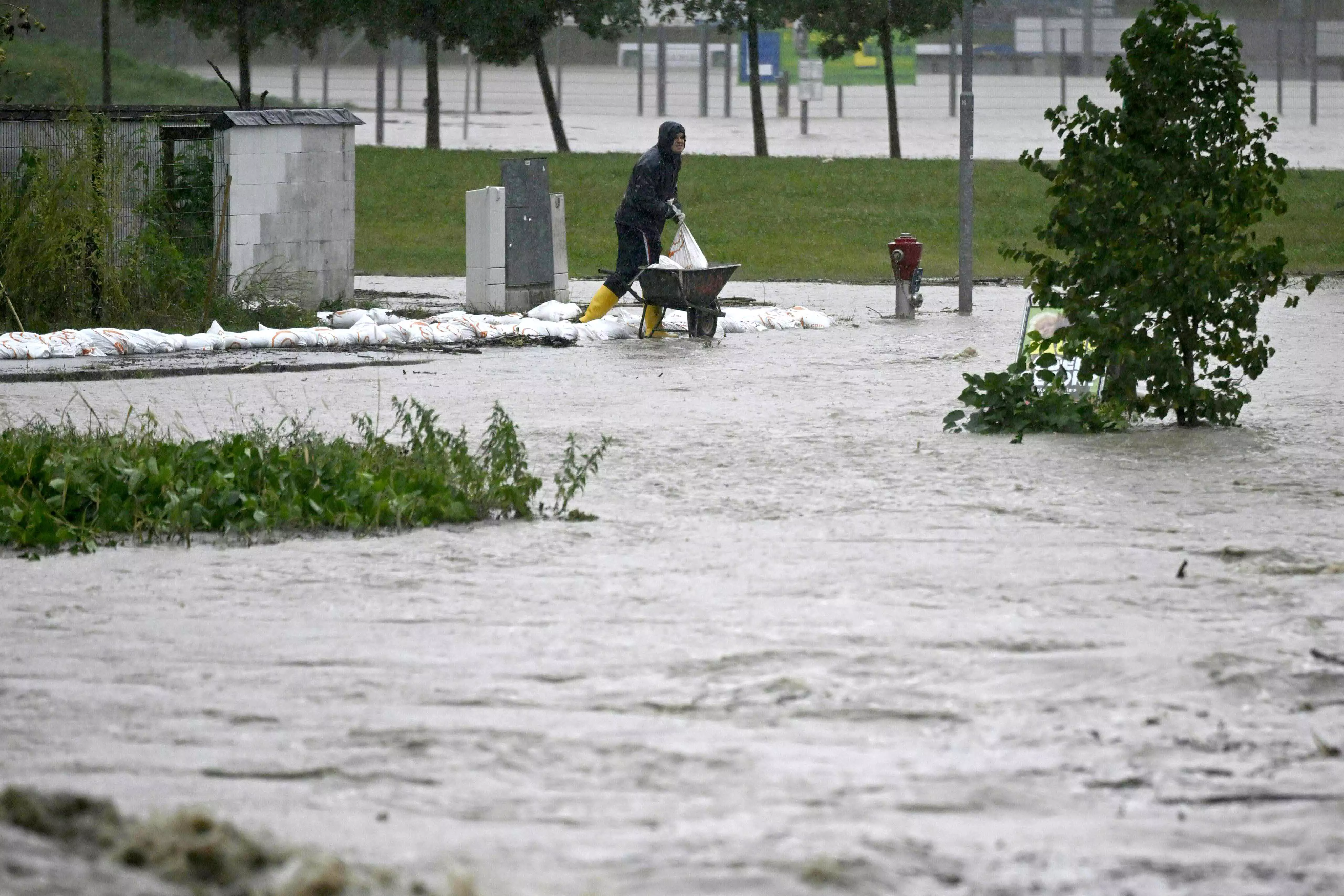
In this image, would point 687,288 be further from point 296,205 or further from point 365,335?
point 296,205

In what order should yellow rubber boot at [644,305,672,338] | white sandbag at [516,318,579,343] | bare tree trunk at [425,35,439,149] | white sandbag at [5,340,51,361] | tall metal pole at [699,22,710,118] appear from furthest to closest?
tall metal pole at [699,22,710,118] < bare tree trunk at [425,35,439,149] < yellow rubber boot at [644,305,672,338] < white sandbag at [516,318,579,343] < white sandbag at [5,340,51,361]

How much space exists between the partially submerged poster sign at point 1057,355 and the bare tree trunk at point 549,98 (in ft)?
88.7

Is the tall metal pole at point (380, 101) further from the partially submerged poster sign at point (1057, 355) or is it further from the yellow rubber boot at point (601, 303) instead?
the partially submerged poster sign at point (1057, 355)

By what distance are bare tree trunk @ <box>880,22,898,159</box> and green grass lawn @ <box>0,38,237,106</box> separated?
15.5 m

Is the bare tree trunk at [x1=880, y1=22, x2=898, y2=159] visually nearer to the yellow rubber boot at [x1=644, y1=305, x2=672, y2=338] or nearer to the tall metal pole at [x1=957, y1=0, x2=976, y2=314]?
the tall metal pole at [x1=957, y1=0, x2=976, y2=314]

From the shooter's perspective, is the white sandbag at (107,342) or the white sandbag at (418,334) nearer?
the white sandbag at (107,342)

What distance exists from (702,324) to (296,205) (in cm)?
394

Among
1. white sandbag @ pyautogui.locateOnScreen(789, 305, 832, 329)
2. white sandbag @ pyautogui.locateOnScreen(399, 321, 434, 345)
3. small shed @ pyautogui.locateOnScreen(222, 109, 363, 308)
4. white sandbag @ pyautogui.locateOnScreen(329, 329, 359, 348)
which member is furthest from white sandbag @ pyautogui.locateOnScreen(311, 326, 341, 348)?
white sandbag @ pyautogui.locateOnScreen(789, 305, 832, 329)

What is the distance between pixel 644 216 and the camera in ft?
54.1

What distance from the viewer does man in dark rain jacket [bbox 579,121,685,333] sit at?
1634 centimetres

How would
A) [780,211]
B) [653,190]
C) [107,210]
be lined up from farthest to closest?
1. [780,211]
2. [653,190]
3. [107,210]

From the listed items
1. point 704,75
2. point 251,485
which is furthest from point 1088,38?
point 251,485

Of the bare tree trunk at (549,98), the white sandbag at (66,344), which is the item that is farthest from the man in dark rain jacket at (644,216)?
the bare tree trunk at (549,98)

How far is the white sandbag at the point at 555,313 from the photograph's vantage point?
56.2 feet
